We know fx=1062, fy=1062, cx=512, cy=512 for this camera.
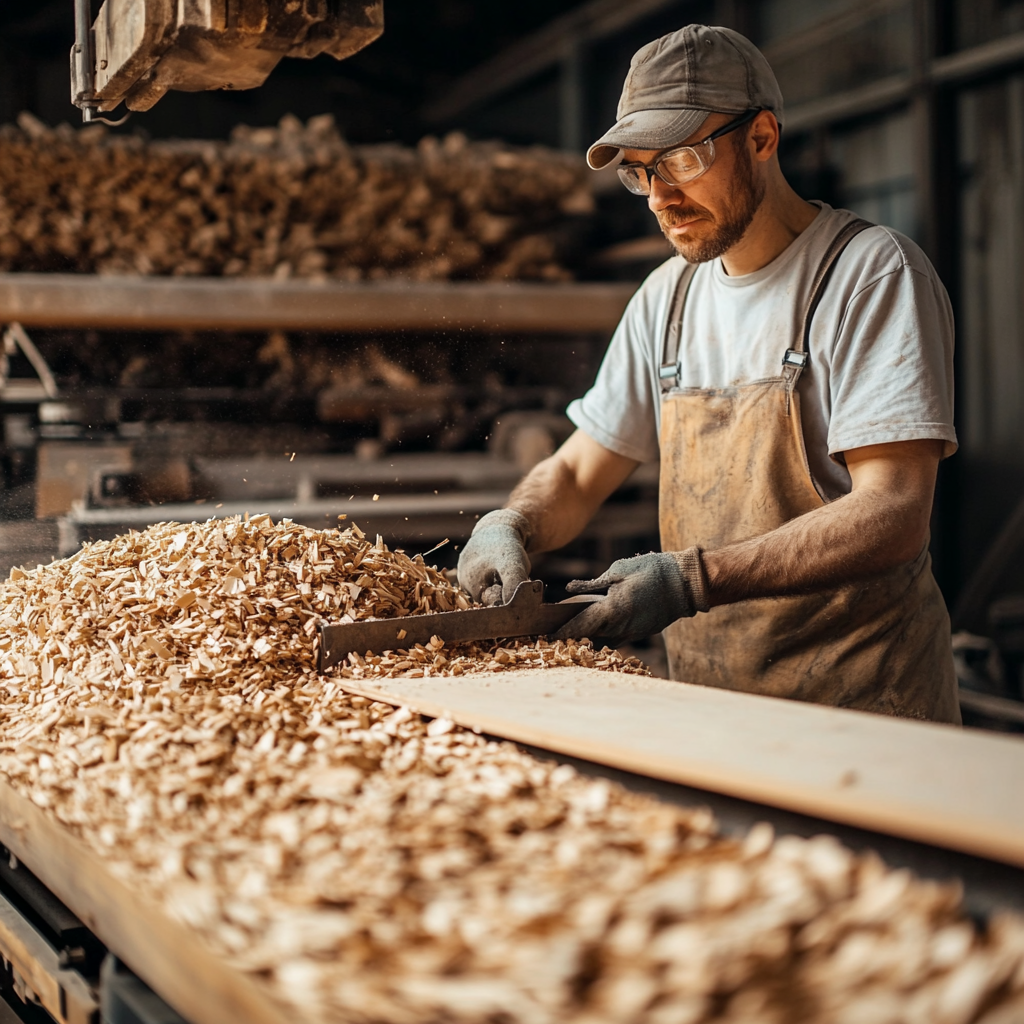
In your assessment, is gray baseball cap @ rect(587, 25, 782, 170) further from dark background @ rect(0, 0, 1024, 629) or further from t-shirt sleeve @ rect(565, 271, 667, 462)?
dark background @ rect(0, 0, 1024, 629)

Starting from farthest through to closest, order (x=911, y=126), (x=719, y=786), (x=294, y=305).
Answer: (x=911, y=126), (x=294, y=305), (x=719, y=786)

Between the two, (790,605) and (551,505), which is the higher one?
(551,505)

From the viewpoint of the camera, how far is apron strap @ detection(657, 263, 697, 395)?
93.3 inches

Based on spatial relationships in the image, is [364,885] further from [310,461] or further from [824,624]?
[310,461]

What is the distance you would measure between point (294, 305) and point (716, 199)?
268 cm

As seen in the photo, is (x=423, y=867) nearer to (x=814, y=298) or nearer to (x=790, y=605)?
(x=790, y=605)

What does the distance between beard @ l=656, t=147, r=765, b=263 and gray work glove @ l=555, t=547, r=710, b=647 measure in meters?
0.65

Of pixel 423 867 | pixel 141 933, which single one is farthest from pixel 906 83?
pixel 141 933

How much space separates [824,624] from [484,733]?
3.23ft

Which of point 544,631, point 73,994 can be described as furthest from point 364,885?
point 544,631

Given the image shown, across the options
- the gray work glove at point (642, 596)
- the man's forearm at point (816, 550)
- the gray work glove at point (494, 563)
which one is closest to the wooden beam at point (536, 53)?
the gray work glove at point (494, 563)

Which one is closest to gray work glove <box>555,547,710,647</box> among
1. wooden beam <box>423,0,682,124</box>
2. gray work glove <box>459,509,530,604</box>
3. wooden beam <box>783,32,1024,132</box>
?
gray work glove <box>459,509,530,604</box>

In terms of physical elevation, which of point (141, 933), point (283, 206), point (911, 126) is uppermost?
point (911, 126)

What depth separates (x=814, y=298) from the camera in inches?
82.9
